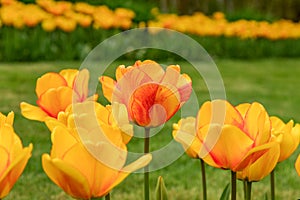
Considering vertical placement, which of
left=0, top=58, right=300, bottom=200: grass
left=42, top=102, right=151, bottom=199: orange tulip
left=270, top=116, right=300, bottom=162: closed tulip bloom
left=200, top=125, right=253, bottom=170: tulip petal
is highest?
left=42, top=102, right=151, bottom=199: orange tulip

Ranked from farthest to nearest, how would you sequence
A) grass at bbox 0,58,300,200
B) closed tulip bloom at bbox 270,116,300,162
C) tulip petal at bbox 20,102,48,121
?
1. grass at bbox 0,58,300,200
2. tulip petal at bbox 20,102,48,121
3. closed tulip bloom at bbox 270,116,300,162

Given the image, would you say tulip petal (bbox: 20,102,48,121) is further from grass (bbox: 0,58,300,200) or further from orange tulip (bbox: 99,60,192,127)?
grass (bbox: 0,58,300,200)

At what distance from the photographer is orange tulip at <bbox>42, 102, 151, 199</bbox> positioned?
1048 mm

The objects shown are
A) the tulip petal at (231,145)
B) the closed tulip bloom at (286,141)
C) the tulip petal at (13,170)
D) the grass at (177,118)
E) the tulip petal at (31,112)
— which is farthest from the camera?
the grass at (177,118)

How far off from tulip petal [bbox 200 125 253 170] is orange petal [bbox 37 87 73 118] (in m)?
0.37

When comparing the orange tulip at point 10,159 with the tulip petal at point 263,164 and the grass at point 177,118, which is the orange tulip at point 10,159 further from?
the grass at point 177,118

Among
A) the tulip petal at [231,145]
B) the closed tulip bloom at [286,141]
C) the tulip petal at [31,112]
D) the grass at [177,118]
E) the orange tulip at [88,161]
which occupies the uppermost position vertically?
the orange tulip at [88,161]

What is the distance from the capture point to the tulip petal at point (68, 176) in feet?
3.36

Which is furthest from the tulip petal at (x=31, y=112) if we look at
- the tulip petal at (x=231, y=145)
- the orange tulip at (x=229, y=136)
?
the tulip petal at (x=231, y=145)

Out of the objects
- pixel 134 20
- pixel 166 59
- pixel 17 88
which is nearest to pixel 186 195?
pixel 17 88

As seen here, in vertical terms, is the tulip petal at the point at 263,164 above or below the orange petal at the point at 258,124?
below

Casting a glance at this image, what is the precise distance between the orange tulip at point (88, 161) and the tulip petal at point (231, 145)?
21cm

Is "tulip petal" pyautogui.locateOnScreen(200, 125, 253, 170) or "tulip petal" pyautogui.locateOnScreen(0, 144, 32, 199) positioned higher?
"tulip petal" pyautogui.locateOnScreen(0, 144, 32, 199)

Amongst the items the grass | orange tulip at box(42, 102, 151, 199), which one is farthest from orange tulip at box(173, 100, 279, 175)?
the grass
